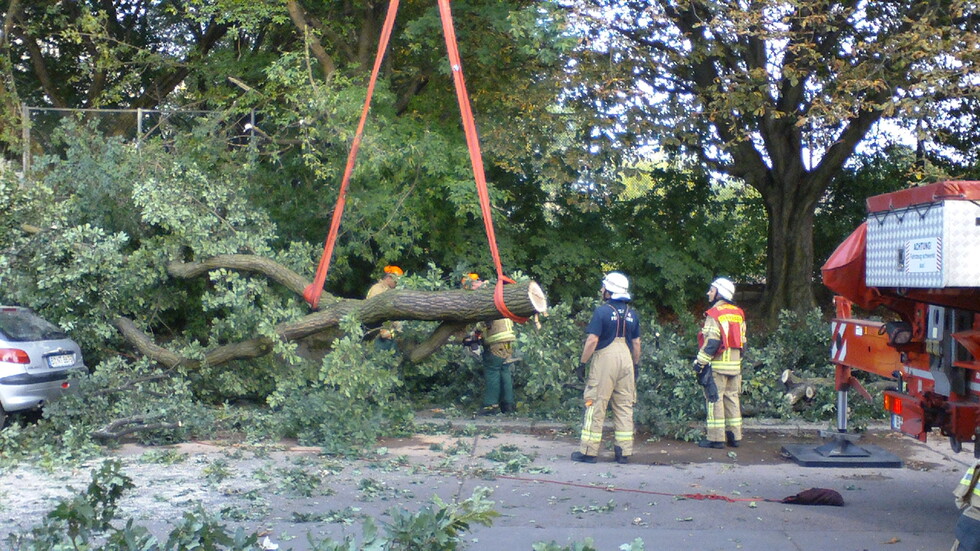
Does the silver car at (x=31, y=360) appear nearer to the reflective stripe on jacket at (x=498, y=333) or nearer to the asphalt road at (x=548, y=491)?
the asphalt road at (x=548, y=491)

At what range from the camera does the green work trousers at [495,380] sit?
35.8 ft

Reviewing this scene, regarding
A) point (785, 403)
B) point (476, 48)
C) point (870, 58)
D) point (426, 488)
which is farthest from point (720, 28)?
point (426, 488)

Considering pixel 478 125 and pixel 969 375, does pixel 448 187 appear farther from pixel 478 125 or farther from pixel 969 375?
pixel 969 375

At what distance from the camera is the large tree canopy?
1049cm

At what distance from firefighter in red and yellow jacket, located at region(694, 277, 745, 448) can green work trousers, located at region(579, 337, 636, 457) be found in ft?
3.18

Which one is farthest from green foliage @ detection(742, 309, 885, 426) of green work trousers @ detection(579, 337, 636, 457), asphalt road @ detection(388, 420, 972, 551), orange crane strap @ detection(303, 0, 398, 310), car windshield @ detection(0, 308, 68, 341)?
car windshield @ detection(0, 308, 68, 341)

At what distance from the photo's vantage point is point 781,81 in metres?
12.7

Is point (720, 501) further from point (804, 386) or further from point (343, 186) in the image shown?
point (343, 186)

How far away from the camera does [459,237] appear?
43.8 feet

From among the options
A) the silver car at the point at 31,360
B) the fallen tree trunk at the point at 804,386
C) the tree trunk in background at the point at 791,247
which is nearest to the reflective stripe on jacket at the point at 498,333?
the fallen tree trunk at the point at 804,386

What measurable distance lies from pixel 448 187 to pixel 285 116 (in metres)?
2.38

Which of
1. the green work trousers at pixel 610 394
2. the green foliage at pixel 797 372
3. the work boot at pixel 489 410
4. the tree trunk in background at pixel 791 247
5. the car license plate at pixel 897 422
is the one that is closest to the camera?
the car license plate at pixel 897 422

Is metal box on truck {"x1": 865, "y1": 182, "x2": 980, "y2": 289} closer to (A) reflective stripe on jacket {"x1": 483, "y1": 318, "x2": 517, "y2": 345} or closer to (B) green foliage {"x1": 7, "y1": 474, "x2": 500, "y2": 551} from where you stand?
(B) green foliage {"x1": 7, "y1": 474, "x2": 500, "y2": 551}

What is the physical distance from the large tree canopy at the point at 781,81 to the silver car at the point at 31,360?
6747 mm
